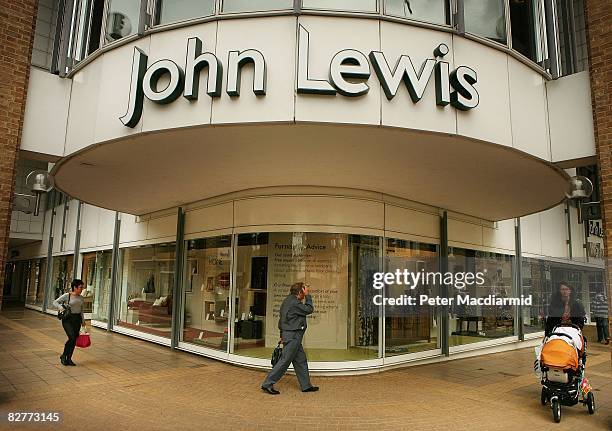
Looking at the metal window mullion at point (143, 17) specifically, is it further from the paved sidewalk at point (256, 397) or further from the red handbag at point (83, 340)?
the red handbag at point (83, 340)

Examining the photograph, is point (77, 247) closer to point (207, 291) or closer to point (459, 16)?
point (207, 291)

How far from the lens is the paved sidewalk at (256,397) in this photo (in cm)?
591

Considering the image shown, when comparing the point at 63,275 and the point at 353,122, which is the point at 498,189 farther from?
the point at 63,275

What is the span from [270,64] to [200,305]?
6.59 metres

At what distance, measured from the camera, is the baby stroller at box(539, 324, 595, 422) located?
6199mm

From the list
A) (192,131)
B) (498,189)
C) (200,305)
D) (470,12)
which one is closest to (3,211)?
(192,131)

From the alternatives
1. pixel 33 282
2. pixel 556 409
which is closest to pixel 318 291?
pixel 556 409

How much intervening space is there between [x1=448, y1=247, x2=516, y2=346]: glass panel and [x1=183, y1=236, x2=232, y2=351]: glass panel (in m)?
5.50

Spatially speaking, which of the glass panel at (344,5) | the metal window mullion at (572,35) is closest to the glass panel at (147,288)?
the glass panel at (344,5)

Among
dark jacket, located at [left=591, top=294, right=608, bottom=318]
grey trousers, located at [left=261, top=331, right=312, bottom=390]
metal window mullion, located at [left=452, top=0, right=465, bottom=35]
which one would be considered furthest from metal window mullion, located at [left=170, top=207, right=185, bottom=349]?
dark jacket, located at [left=591, top=294, right=608, bottom=318]

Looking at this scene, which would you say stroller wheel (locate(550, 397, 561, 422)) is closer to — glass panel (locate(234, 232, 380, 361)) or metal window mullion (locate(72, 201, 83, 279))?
glass panel (locate(234, 232, 380, 361))

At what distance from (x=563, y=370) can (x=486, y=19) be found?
5.43 m

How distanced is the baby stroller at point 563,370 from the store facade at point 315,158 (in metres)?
2.79

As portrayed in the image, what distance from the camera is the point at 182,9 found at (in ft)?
23.5
